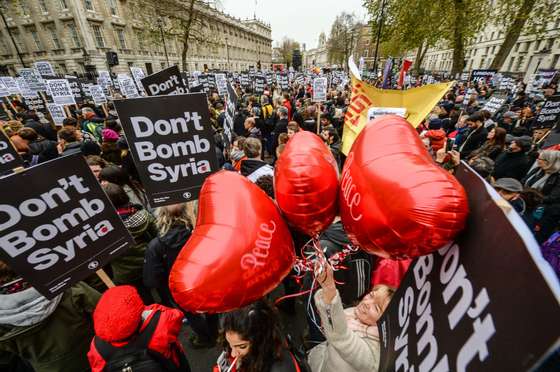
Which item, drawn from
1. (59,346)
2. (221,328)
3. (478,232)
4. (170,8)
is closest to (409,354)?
(478,232)

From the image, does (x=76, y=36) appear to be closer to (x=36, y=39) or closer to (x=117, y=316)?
(x=36, y=39)

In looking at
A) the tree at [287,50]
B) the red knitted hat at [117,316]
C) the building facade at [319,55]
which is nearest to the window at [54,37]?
the red knitted hat at [117,316]

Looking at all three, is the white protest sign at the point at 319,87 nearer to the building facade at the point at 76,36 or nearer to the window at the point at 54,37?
the building facade at the point at 76,36

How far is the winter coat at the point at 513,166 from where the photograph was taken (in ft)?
12.9

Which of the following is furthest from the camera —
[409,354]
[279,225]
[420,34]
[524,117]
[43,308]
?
[420,34]

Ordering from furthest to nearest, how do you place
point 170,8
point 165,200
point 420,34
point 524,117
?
point 170,8 → point 420,34 → point 524,117 → point 165,200

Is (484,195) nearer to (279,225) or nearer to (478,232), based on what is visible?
(478,232)

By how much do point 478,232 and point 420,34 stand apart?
19.7m

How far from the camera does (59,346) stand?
1867mm

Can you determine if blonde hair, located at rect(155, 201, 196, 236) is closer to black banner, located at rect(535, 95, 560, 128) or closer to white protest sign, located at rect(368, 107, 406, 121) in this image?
white protest sign, located at rect(368, 107, 406, 121)

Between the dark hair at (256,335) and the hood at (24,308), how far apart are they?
4.14 ft

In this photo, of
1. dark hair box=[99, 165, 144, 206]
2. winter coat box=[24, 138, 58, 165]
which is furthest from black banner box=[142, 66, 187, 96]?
winter coat box=[24, 138, 58, 165]

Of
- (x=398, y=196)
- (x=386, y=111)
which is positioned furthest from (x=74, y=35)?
(x=398, y=196)

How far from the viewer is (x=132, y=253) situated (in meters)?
2.58
